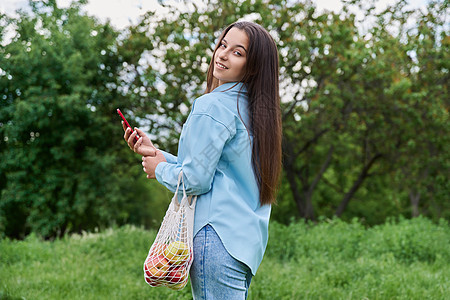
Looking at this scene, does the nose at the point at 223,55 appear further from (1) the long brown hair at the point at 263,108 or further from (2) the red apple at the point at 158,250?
(2) the red apple at the point at 158,250

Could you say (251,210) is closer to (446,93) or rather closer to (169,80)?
(169,80)

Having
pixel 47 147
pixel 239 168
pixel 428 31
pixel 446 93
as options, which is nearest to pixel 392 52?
pixel 428 31

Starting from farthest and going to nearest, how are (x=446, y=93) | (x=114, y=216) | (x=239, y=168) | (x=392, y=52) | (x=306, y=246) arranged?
(x=114, y=216) < (x=446, y=93) < (x=392, y=52) < (x=306, y=246) < (x=239, y=168)

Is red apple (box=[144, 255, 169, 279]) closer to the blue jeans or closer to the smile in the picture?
the blue jeans

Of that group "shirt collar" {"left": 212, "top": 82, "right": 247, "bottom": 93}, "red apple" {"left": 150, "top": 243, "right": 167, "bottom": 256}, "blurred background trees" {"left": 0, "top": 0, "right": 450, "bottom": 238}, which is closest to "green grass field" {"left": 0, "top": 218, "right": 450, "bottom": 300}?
"red apple" {"left": 150, "top": 243, "right": 167, "bottom": 256}

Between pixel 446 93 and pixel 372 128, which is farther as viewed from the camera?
pixel 372 128

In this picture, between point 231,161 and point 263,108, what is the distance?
28 centimetres

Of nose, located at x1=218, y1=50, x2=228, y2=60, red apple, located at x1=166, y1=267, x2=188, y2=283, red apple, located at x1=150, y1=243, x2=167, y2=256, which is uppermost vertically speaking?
nose, located at x1=218, y1=50, x2=228, y2=60

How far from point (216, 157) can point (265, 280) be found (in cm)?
300

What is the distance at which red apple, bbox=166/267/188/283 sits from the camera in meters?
1.68

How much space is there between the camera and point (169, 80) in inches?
442

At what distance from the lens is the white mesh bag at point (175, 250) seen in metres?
1.67

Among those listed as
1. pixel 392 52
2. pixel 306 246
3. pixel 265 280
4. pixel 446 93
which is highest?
pixel 392 52

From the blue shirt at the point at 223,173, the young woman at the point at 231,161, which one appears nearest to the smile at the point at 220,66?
the young woman at the point at 231,161
